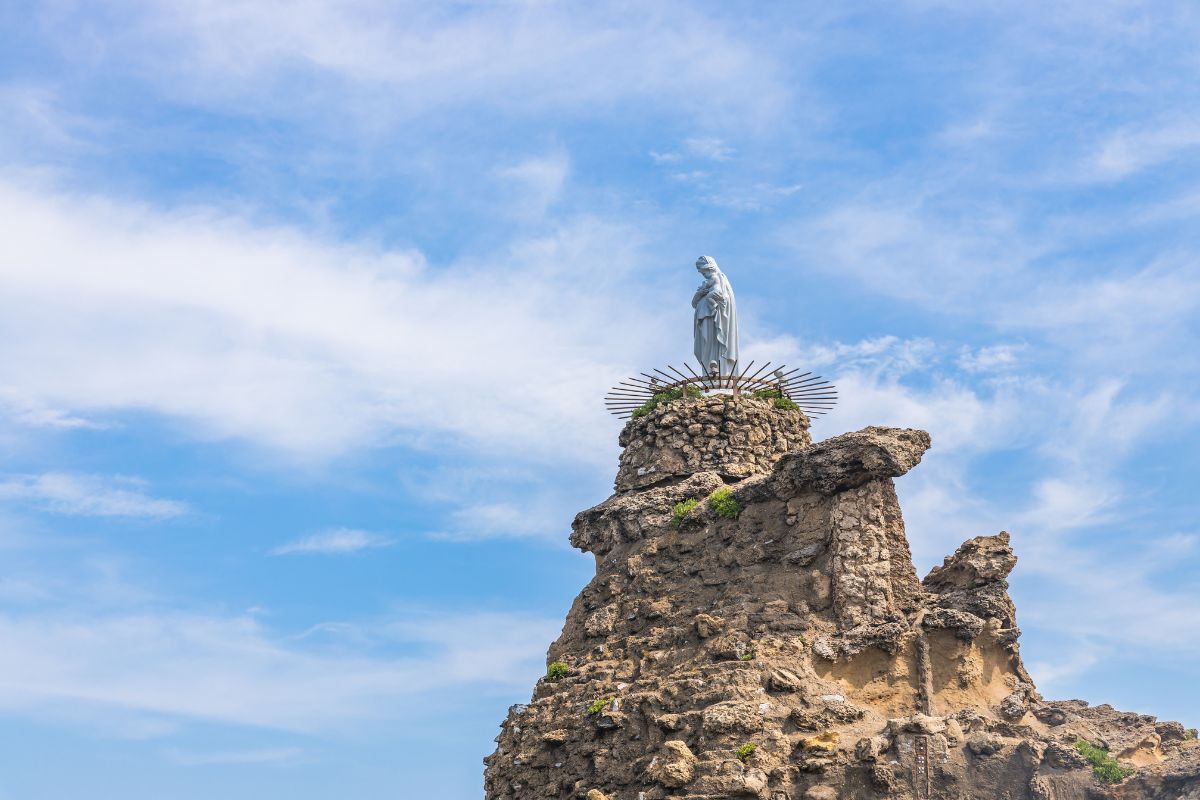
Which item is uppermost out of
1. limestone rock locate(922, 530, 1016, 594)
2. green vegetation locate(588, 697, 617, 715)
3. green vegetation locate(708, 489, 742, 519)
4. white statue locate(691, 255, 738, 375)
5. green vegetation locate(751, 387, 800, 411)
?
white statue locate(691, 255, 738, 375)

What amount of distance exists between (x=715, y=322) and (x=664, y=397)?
1986 millimetres

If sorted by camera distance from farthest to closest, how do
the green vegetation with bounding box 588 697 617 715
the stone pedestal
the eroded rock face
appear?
the stone pedestal, the green vegetation with bounding box 588 697 617 715, the eroded rock face

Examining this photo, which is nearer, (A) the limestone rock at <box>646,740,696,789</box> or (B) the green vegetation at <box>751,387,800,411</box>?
(A) the limestone rock at <box>646,740,696,789</box>

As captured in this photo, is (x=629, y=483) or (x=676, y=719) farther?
(x=629, y=483)

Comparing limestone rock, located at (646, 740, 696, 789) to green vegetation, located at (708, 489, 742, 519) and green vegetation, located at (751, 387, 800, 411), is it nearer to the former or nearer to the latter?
green vegetation, located at (708, 489, 742, 519)

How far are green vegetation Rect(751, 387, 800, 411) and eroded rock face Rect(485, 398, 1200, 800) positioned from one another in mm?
2659

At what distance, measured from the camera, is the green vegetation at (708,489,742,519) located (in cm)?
2911

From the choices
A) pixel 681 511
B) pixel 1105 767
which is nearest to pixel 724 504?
pixel 681 511

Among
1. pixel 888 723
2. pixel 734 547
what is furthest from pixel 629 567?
pixel 888 723

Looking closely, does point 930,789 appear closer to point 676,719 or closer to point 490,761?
point 676,719

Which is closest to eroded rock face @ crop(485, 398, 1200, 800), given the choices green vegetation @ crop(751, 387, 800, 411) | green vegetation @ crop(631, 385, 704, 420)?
green vegetation @ crop(631, 385, 704, 420)

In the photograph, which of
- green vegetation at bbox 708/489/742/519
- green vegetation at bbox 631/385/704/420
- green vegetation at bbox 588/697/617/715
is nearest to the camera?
green vegetation at bbox 588/697/617/715

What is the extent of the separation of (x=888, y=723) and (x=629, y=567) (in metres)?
5.96

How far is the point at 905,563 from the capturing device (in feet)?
90.4
